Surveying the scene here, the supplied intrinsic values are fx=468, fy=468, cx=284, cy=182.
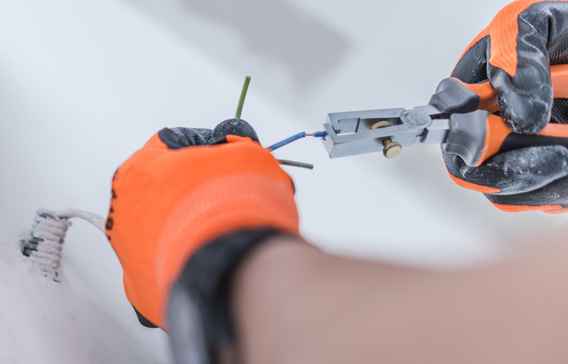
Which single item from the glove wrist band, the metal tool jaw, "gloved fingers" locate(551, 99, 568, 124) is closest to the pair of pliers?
the metal tool jaw

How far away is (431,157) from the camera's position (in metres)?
0.80

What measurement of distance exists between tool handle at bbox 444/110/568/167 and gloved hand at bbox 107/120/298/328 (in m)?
0.23

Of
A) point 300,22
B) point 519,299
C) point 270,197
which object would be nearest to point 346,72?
point 300,22

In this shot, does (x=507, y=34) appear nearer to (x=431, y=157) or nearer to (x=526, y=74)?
(x=526, y=74)

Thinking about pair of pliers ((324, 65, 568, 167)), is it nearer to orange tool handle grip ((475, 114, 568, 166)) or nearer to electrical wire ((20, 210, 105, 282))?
orange tool handle grip ((475, 114, 568, 166))

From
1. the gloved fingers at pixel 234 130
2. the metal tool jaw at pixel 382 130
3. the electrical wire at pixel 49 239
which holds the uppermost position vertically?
the gloved fingers at pixel 234 130

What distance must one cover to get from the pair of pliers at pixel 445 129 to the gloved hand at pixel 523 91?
1 centimetres

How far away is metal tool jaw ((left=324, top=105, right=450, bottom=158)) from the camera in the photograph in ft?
1.51

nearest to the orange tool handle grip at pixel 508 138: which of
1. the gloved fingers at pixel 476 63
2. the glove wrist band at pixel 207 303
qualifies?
the gloved fingers at pixel 476 63

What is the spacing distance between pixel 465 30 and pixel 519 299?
64 cm

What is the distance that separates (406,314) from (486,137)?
0.37m

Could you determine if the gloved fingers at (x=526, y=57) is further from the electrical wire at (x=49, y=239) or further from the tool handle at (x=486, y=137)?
the electrical wire at (x=49, y=239)

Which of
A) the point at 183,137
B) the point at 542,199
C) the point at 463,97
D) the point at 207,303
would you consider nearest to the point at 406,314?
the point at 207,303

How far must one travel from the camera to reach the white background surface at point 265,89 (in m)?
0.59
